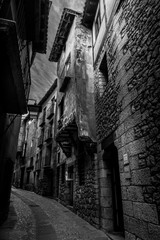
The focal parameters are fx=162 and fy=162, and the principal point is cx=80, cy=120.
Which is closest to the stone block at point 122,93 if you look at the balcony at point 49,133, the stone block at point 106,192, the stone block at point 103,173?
the stone block at point 103,173

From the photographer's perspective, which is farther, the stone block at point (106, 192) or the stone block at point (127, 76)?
the stone block at point (106, 192)

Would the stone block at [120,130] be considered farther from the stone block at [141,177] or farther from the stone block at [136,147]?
the stone block at [141,177]

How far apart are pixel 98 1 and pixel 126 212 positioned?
859cm

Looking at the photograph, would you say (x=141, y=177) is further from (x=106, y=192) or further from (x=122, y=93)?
(x=106, y=192)

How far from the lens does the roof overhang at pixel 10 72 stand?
2.84 meters

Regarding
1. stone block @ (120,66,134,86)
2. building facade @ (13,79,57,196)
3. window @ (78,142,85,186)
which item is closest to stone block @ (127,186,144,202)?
stone block @ (120,66,134,86)

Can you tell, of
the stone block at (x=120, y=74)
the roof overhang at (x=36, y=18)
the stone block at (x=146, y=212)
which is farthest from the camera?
the roof overhang at (x=36, y=18)

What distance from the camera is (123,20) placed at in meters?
4.56

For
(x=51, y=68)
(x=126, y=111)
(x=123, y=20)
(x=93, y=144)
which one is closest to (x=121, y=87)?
(x=126, y=111)

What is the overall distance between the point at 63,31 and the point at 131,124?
987 cm

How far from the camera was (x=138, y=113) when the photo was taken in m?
3.43

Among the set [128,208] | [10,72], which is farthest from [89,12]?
[128,208]

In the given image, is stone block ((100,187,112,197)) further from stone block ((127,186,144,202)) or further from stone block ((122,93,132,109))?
stone block ((122,93,132,109))

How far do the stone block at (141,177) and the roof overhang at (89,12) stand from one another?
26.0ft
